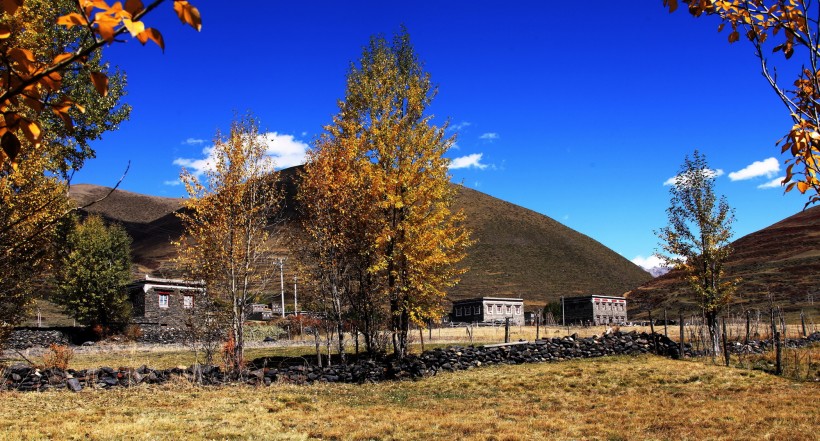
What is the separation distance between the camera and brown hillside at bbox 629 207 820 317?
7256 centimetres

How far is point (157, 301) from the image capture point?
165ft

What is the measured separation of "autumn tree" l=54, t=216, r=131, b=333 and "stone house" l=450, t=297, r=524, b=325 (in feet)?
134

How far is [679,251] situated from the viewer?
2903cm

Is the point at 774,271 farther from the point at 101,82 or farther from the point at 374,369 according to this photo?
the point at 101,82

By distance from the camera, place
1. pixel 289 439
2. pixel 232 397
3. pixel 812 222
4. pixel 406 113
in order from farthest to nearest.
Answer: pixel 812 222
pixel 406 113
pixel 232 397
pixel 289 439

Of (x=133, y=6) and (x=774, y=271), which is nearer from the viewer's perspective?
(x=133, y=6)

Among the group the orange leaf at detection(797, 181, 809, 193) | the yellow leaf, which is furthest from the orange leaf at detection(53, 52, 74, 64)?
the orange leaf at detection(797, 181, 809, 193)

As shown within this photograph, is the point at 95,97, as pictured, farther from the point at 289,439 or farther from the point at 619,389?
the point at 619,389

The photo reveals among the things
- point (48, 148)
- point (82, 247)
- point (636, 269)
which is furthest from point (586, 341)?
point (636, 269)

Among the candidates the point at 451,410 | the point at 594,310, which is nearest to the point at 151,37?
the point at 451,410

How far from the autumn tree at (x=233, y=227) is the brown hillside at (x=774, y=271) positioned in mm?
49979

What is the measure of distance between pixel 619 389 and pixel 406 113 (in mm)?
14737

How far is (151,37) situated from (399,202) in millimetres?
21036

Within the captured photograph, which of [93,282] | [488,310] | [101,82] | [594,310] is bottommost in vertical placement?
[594,310]
